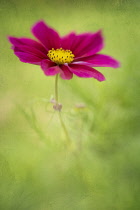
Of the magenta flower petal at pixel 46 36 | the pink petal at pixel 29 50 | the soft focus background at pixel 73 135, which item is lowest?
the soft focus background at pixel 73 135

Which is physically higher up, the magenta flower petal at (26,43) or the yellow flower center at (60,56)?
the magenta flower petal at (26,43)

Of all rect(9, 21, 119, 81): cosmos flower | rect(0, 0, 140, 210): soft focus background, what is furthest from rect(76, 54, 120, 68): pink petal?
rect(0, 0, 140, 210): soft focus background

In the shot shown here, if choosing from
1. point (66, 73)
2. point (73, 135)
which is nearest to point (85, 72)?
point (66, 73)

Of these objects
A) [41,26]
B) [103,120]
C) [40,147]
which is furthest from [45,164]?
[41,26]

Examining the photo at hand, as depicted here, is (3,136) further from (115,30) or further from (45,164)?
(115,30)

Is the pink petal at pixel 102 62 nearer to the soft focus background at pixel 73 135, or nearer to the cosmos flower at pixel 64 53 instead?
the cosmos flower at pixel 64 53

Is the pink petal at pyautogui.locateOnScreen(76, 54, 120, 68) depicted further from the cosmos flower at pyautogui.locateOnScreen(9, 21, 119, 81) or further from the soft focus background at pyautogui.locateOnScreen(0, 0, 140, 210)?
the soft focus background at pyautogui.locateOnScreen(0, 0, 140, 210)

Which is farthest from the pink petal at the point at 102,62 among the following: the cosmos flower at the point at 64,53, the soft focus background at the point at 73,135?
the soft focus background at the point at 73,135

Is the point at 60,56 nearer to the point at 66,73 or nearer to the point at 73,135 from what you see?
the point at 66,73

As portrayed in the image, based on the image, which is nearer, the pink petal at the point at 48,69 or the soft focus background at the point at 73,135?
the pink petal at the point at 48,69
